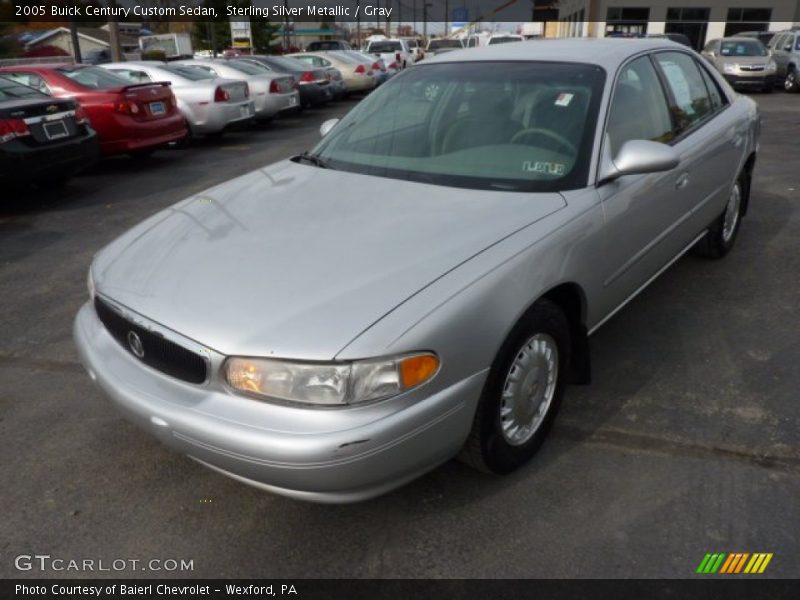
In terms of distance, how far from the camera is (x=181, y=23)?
63.6 metres

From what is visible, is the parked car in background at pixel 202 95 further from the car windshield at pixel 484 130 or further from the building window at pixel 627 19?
the building window at pixel 627 19

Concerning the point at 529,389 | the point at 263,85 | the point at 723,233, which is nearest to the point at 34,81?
the point at 263,85

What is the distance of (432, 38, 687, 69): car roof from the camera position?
133 inches

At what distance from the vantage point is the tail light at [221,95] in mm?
11068

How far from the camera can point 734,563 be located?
2270mm

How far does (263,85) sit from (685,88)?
34.5 ft

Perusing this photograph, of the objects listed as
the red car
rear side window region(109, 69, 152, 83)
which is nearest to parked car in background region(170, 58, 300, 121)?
rear side window region(109, 69, 152, 83)

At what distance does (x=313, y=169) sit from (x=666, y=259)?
1.99 m

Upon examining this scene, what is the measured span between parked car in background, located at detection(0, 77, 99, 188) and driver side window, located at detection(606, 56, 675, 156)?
5.90m

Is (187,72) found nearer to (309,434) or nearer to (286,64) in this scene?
(286,64)

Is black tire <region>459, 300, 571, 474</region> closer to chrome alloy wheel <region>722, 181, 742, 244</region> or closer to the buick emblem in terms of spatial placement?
the buick emblem

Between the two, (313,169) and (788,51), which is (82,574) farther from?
(788,51)
